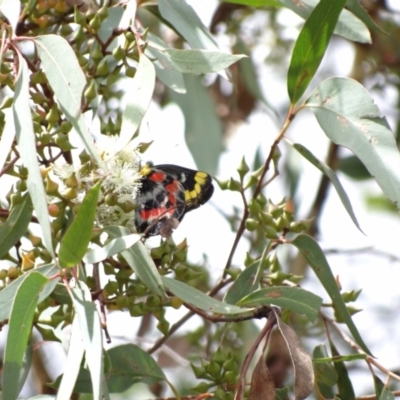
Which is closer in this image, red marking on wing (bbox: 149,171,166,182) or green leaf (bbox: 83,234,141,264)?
green leaf (bbox: 83,234,141,264)

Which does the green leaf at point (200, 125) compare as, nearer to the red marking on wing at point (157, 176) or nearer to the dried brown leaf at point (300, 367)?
the red marking on wing at point (157, 176)

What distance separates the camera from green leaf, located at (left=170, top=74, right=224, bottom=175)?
1.97m

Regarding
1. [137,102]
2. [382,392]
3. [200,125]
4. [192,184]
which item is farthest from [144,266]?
[200,125]

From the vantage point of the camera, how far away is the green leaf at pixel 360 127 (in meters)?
1.19

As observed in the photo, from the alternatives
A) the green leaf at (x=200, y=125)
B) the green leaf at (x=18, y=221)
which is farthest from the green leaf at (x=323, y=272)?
the green leaf at (x=200, y=125)

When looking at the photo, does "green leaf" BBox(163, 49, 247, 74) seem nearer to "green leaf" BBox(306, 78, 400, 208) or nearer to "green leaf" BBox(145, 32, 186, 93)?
"green leaf" BBox(145, 32, 186, 93)

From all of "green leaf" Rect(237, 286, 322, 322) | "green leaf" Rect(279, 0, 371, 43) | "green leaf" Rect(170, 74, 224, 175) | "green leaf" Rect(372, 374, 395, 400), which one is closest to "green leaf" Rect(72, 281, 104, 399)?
"green leaf" Rect(237, 286, 322, 322)

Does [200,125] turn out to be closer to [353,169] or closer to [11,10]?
[353,169]

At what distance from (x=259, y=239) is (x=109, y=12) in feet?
3.18

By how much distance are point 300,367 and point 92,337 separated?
28 centimetres

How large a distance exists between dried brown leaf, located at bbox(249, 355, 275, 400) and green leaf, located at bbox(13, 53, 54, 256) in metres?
0.36

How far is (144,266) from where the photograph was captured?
108cm

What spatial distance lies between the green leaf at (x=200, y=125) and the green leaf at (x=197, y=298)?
0.82m

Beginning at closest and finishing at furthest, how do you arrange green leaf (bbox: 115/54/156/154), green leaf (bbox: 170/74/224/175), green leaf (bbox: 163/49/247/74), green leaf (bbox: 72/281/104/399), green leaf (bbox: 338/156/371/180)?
1. green leaf (bbox: 72/281/104/399)
2. green leaf (bbox: 115/54/156/154)
3. green leaf (bbox: 163/49/247/74)
4. green leaf (bbox: 170/74/224/175)
5. green leaf (bbox: 338/156/371/180)
